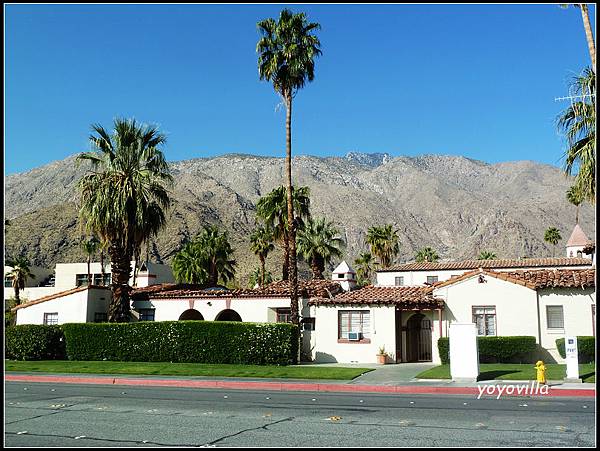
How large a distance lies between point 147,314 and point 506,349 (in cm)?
1967

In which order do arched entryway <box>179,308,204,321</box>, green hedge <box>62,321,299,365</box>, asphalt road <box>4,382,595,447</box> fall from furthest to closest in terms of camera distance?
arched entryway <box>179,308,204,321</box>, green hedge <box>62,321,299,365</box>, asphalt road <box>4,382,595,447</box>

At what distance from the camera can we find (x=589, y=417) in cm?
1250

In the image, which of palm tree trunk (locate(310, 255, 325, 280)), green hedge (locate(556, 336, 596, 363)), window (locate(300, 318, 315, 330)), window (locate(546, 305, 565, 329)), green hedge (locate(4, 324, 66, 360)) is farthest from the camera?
palm tree trunk (locate(310, 255, 325, 280))

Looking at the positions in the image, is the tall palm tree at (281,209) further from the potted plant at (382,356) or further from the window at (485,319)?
the window at (485,319)

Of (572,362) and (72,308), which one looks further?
(72,308)

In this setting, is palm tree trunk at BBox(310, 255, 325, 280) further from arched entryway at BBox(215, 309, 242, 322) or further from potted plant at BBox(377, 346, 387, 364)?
potted plant at BBox(377, 346, 387, 364)

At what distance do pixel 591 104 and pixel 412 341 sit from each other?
16.3 meters

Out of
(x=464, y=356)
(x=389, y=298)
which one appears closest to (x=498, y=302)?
(x=389, y=298)

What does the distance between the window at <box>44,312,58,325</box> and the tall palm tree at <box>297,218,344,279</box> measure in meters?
24.3

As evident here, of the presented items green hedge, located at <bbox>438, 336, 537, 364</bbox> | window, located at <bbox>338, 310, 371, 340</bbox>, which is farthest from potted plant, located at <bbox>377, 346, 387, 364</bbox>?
green hedge, located at <bbox>438, 336, 537, 364</bbox>

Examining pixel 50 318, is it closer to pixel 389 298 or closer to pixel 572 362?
pixel 389 298

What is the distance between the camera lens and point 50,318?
35.9 meters

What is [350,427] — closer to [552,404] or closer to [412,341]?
[552,404]

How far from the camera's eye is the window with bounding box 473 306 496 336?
30031 mm
